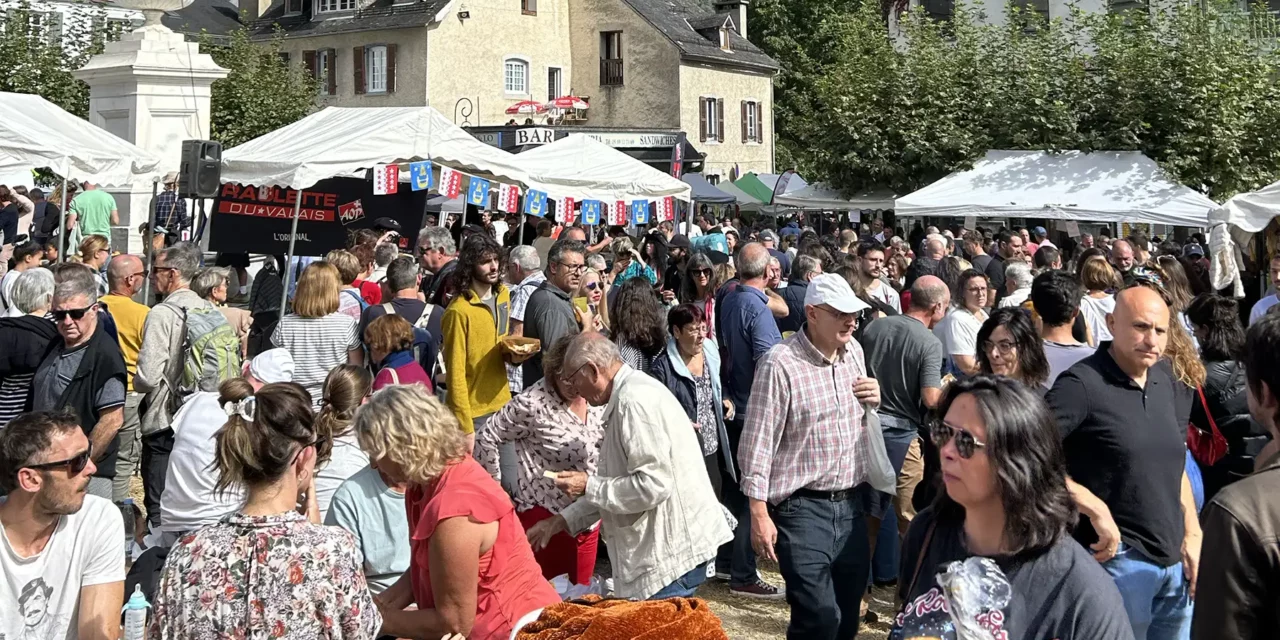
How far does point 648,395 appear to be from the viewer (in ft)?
15.7

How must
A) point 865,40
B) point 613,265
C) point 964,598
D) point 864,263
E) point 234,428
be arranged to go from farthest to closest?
point 865,40 → point 613,265 → point 864,263 → point 234,428 → point 964,598

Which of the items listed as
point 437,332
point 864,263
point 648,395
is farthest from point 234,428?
point 864,263

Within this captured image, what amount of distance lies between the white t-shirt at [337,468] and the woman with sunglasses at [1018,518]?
305cm

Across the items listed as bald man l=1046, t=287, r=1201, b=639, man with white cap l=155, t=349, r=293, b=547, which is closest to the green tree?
man with white cap l=155, t=349, r=293, b=547

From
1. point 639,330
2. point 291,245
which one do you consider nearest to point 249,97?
point 291,245

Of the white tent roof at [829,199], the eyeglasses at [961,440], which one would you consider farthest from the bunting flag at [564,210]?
the white tent roof at [829,199]

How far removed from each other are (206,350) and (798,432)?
3939mm

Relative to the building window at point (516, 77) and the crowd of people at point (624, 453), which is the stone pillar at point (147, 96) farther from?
the building window at point (516, 77)

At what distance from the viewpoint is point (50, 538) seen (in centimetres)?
384

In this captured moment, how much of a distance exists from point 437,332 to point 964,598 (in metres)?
6.59

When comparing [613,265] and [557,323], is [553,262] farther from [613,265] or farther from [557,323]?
[613,265]

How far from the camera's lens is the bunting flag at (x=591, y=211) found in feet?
49.3

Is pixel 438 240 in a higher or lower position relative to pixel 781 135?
lower

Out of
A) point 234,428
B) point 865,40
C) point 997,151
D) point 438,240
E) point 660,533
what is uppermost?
point 865,40
